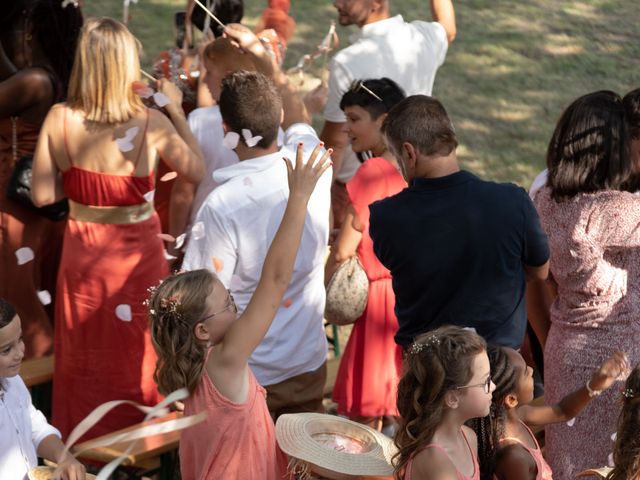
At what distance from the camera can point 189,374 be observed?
337 centimetres

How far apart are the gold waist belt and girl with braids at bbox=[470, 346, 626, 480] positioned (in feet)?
6.38

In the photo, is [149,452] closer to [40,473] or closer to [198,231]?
[198,231]

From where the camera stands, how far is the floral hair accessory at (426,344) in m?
3.34

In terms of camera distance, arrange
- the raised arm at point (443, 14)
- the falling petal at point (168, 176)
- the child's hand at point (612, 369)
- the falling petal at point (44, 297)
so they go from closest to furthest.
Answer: the child's hand at point (612, 369) → the falling petal at point (168, 176) → the falling petal at point (44, 297) → the raised arm at point (443, 14)

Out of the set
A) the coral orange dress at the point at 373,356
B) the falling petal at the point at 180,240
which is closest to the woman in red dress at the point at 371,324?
the coral orange dress at the point at 373,356

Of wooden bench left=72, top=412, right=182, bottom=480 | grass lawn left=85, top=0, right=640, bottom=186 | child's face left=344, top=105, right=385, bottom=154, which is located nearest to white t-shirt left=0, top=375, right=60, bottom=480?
wooden bench left=72, top=412, right=182, bottom=480

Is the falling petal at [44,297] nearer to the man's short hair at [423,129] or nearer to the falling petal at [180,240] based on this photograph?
the falling petal at [180,240]

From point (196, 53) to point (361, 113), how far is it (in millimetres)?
1580

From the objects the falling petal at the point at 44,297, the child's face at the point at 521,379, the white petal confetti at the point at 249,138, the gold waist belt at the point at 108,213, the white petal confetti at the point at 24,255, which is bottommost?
the falling petal at the point at 44,297

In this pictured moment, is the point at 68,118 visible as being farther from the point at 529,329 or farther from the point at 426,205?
the point at 529,329

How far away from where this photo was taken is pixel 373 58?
6.00 m

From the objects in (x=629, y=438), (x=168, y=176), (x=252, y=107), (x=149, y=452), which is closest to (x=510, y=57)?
(x=168, y=176)

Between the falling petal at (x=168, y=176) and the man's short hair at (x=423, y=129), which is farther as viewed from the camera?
the falling petal at (x=168, y=176)

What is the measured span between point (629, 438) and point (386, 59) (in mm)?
3217
